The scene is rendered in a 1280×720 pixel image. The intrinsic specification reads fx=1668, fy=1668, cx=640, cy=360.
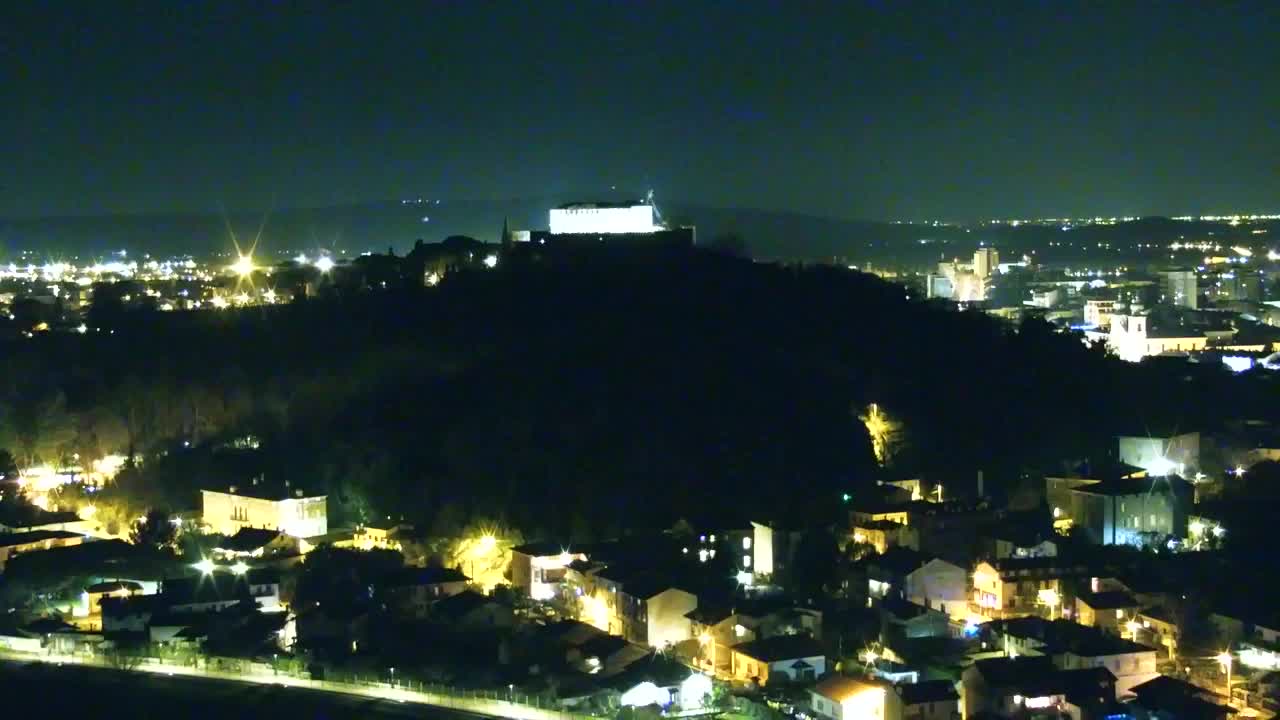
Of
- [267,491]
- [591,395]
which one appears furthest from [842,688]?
[591,395]

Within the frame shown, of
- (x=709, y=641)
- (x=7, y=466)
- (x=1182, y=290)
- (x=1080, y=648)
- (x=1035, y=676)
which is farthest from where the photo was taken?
(x=1182, y=290)

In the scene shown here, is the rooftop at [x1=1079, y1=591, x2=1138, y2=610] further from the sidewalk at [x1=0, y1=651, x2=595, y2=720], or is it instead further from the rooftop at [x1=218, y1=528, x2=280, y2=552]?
the rooftop at [x1=218, y1=528, x2=280, y2=552]

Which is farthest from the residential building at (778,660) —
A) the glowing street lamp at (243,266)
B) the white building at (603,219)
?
the glowing street lamp at (243,266)

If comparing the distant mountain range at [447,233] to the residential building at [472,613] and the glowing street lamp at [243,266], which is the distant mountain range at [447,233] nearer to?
the glowing street lamp at [243,266]

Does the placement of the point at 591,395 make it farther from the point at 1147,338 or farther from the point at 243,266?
the point at 243,266

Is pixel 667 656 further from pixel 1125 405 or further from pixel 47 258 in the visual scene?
pixel 47 258

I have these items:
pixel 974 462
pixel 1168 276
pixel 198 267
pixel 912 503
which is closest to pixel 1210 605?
pixel 912 503
